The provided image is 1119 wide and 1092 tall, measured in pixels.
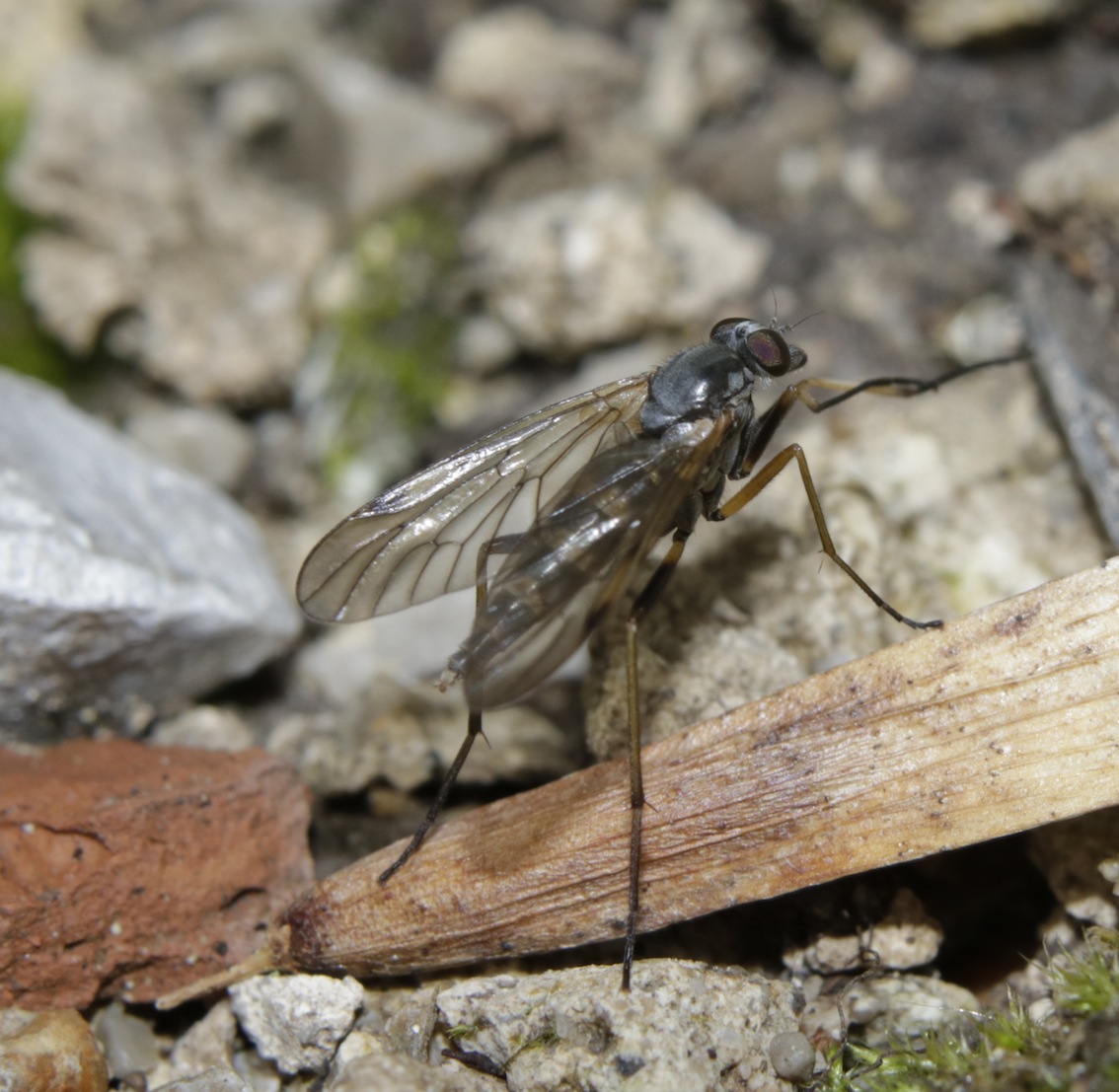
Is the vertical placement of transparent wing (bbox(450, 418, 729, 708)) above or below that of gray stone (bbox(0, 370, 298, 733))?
below

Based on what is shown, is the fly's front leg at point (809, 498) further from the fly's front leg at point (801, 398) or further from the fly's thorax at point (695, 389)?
the fly's thorax at point (695, 389)

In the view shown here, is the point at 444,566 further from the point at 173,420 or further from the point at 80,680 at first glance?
the point at 173,420

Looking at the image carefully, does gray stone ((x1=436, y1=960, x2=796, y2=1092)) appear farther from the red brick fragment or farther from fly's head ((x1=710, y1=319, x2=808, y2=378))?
fly's head ((x1=710, y1=319, x2=808, y2=378))

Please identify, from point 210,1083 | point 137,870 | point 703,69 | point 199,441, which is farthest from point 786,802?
point 703,69

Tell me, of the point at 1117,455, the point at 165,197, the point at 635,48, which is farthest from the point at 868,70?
Result: the point at 165,197

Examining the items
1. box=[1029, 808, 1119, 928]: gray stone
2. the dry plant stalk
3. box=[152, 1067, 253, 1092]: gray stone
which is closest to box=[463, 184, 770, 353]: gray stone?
the dry plant stalk

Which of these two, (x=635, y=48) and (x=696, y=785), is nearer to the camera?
(x=696, y=785)
